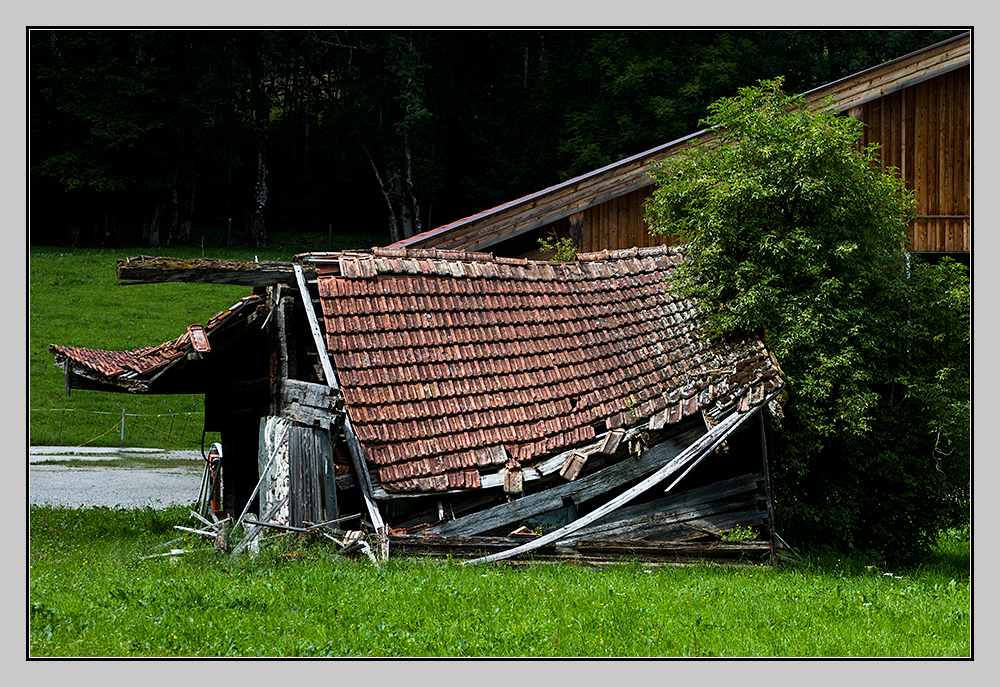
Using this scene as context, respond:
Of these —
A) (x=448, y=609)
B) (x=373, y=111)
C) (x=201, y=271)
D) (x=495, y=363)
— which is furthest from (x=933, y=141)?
(x=373, y=111)

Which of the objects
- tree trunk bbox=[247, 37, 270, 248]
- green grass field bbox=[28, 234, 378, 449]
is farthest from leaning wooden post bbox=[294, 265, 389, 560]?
tree trunk bbox=[247, 37, 270, 248]

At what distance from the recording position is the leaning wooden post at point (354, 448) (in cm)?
930

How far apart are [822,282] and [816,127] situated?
6.88ft

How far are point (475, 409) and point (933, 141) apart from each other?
11.5 meters

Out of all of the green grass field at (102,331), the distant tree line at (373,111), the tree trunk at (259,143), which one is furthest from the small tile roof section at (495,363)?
Answer: the tree trunk at (259,143)

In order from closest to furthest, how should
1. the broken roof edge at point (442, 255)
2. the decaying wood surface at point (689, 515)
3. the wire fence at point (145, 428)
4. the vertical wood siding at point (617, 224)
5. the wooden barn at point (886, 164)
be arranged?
the decaying wood surface at point (689, 515)
the broken roof edge at point (442, 255)
the wooden barn at point (886, 164)
the vertical wood siding at point (617, 224)
the wire fence at point (145, 428)

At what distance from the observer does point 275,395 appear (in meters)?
10.2

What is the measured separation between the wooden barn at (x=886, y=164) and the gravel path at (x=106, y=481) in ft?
23.7

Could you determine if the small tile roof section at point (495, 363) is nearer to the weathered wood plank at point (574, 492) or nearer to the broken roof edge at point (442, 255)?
the broken roof edge at point (442, 255)

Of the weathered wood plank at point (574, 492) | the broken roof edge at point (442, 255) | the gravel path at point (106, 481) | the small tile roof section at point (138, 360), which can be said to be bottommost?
the gravel path at point (106, 481)

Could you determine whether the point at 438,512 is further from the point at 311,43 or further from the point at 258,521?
the point at 311,43

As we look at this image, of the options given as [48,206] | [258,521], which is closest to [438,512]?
[258,521]

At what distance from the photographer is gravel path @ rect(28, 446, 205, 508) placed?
1652cm

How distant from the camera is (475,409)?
409 inches
